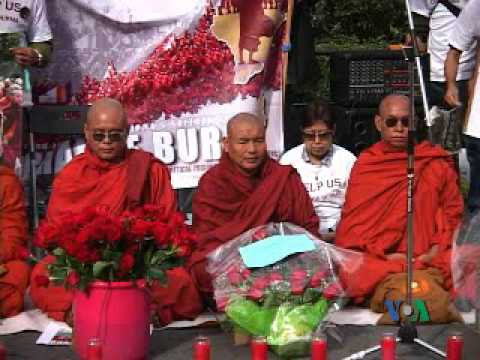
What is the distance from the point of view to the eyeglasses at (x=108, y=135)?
5875 mm

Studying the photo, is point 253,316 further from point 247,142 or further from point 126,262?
point 247,142

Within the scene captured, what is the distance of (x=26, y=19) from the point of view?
6.79 m

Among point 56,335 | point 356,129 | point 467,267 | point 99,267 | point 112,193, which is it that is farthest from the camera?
point 356,129

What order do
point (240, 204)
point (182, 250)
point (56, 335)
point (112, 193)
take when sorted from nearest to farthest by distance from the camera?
point (182, 250), point (56, 335), point (112, 193), point (240, 204)

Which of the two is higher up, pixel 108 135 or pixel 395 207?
pixel 108 135

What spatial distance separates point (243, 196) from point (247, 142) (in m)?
0.31

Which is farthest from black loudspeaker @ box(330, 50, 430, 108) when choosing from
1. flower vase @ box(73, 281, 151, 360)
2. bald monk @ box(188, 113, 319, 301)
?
flower vase @ box(73, 281, 151, 360)

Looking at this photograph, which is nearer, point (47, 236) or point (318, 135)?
point (47, 236)

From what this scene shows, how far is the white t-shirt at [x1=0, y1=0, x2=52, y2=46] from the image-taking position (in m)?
6.65

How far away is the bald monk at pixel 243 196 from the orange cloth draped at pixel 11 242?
90 cm

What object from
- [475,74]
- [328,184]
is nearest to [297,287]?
[328,184]

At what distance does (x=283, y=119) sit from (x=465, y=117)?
140 cm

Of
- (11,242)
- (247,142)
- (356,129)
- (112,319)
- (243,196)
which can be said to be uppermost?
(247,142)

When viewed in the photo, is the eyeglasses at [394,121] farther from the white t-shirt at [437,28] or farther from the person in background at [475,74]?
the white t-shirt at [437,28]
